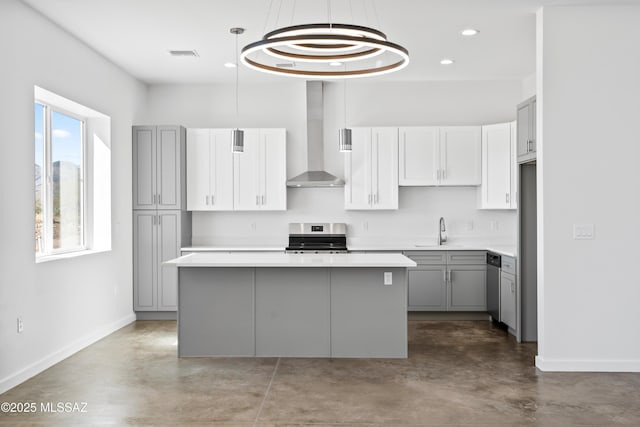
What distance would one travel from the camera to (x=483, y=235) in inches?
293

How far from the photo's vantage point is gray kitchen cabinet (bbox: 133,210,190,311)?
276 inches

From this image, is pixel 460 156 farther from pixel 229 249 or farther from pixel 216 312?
pixel 216 312

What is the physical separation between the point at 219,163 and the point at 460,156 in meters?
3.02

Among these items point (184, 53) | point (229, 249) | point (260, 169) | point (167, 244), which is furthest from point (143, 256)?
point (184, 53)

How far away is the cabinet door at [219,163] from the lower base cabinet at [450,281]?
2555 mm

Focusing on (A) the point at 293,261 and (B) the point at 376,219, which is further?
(B) the point at 376,219

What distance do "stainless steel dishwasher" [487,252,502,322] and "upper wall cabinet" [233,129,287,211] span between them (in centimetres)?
259

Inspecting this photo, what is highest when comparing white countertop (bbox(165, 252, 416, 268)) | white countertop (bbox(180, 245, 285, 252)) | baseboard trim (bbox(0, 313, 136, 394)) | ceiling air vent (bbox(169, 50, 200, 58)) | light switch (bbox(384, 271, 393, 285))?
ceiling air vent (bbox(169, 50, 200, 58))

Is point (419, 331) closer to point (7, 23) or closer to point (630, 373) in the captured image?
point (630, 373)

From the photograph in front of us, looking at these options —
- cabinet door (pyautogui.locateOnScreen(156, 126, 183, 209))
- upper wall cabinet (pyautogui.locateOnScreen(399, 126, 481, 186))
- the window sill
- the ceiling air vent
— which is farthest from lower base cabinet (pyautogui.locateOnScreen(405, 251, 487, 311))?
the window sill

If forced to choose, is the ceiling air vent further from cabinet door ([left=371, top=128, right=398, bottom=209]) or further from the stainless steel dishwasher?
the stainless steel dishwasher

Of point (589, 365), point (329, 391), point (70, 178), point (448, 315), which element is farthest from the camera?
point (448, 315)

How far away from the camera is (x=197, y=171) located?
23.7ft

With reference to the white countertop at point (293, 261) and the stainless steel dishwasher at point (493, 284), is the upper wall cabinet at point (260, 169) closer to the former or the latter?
the white countertop at point (293, 261)
